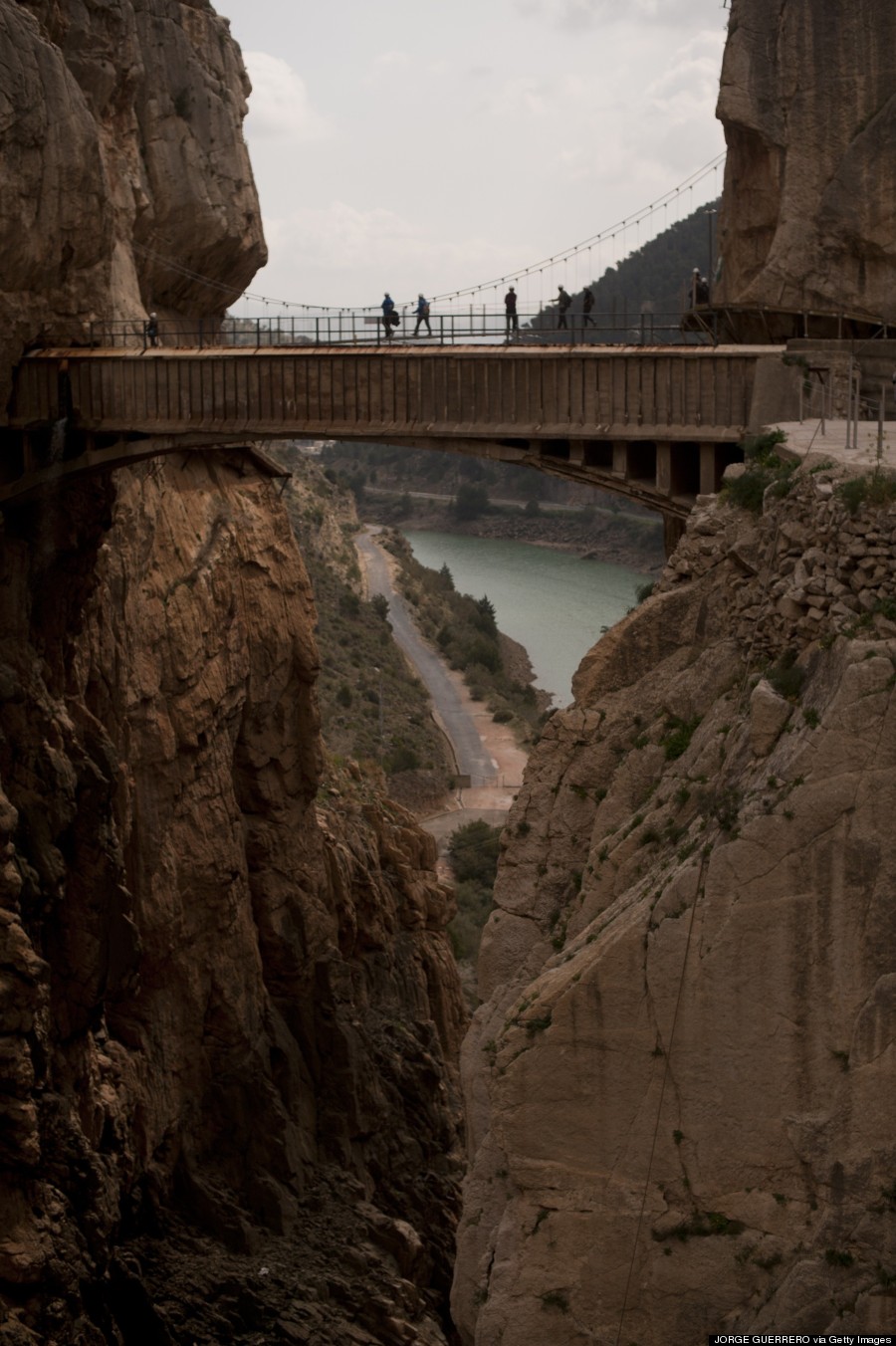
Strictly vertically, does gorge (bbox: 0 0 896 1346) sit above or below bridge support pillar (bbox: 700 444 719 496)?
below

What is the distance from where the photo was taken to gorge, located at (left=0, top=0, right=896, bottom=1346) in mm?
11195

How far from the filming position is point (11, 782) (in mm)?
25141

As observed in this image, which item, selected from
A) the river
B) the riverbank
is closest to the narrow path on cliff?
the river

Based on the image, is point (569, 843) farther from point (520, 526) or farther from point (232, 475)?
point (520, 526)

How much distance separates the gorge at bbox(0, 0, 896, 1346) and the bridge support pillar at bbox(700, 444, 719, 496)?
12.5 feet

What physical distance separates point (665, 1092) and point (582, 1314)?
A: 4.66 ft

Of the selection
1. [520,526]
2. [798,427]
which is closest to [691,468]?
[798,427]

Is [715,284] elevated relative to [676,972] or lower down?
elevated

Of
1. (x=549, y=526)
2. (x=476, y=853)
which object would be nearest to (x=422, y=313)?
(x=476, y=853)

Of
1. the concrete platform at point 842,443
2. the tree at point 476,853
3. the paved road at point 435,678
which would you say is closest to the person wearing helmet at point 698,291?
the concrete platform at point 842,443

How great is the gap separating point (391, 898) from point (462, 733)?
2656 centimetres

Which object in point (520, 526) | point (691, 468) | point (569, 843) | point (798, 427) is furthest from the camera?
point (520, 526)

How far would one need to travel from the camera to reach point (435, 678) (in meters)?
72.9

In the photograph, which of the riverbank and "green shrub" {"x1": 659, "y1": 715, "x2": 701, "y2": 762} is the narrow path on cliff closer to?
the riverbank
